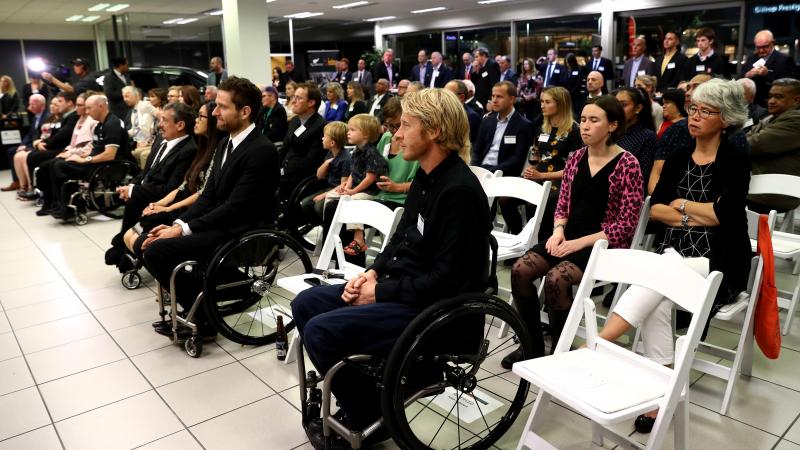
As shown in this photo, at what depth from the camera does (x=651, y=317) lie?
233 cm

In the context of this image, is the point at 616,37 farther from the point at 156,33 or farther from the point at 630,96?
the point at 156,33

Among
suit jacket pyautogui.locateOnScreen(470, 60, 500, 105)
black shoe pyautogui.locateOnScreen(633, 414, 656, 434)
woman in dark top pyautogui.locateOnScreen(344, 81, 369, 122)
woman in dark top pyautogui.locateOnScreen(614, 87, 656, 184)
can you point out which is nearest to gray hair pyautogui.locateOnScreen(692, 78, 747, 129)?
woman in dark top pyautogui.locateOnScreen(614, 87, 656, 184)

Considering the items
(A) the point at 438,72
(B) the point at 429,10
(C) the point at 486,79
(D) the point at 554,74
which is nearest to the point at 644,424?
(C) the point at 486,79

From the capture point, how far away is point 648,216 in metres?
3.04

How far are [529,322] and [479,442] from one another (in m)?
0.81

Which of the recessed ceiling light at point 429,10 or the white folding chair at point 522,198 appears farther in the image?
the recessed ceiling light at point 429,10

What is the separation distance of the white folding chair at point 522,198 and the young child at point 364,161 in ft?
2.94

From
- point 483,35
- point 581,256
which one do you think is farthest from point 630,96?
point 483,35

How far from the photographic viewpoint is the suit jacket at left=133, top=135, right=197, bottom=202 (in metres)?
4.09

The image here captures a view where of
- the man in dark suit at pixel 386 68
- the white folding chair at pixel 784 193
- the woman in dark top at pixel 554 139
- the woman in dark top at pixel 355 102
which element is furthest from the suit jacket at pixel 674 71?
the man in dark suit at pixel 386 68

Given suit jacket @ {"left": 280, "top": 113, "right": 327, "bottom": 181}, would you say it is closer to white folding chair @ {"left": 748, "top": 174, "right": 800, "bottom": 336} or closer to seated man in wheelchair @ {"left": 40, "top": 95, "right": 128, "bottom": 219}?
seated man in wheelchair @ {"left": 40, "top": 95, "right": 128, "bottom": 219}

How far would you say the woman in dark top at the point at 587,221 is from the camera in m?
2.71

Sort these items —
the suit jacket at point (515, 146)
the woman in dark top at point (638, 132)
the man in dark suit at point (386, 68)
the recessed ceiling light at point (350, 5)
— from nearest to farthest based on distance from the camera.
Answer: the woman in dark top at point (638, 132) < the suit jacket at point (515, 146) < the man in dark suit at point (386, 68) < the recessed ceiling light at point (350, 5)

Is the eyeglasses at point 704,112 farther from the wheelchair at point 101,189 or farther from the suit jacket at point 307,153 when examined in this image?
the wheelchair at point 101,189
